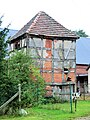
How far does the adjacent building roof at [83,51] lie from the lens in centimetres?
4531

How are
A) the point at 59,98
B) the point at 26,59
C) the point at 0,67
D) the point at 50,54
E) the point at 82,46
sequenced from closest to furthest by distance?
the point at 0,67
the point at 26,59
the point at 59,98
the point at 50,54
the point at 82,46

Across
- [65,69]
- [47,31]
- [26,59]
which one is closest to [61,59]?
[65,69]

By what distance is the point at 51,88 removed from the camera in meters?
31.2

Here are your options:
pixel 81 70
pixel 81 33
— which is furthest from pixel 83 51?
pixel 81 33

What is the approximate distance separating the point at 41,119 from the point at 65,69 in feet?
59.4

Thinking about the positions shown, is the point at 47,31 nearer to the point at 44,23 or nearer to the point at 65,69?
the point at 44,23

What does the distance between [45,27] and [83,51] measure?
15967 mm

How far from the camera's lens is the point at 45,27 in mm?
32688

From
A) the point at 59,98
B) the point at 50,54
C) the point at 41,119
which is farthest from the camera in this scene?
the point at 50,54

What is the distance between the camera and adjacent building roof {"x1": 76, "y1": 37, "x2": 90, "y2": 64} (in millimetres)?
45309

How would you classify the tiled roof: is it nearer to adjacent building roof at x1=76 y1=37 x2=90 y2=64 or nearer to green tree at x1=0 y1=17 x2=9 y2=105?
adjacent building roof at x1=76 y1=37 x2=90 y2=64

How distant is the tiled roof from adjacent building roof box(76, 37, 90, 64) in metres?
11.8

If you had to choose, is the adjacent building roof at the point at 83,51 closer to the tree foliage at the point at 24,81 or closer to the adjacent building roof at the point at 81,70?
the adjacent building roof at the point at 81,70

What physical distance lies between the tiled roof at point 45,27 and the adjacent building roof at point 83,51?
464 inches
